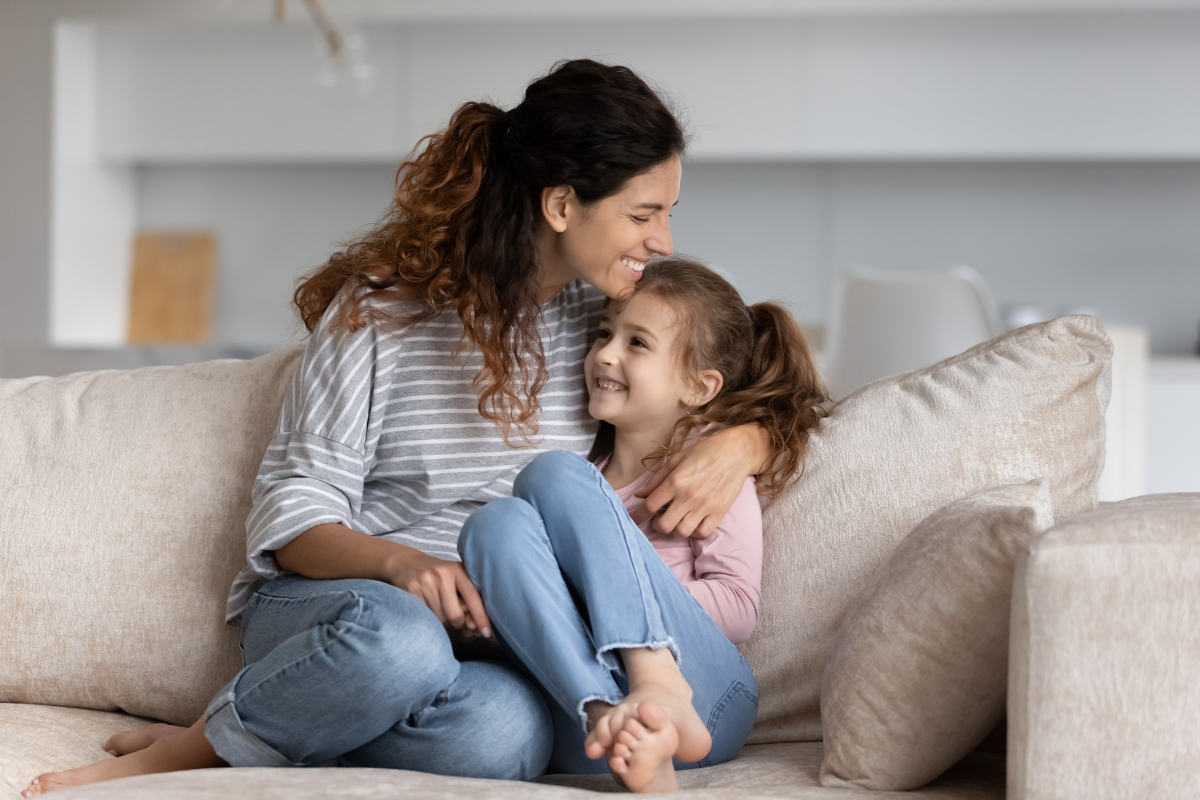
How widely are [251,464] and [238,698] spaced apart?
408 millimetres

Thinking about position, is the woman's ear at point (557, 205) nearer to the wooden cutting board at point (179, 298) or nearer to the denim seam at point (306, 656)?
the denim seam at point (306, 656)

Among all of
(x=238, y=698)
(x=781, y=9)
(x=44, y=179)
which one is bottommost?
(x=238, y=698)

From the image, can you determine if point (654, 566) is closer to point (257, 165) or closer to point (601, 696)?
point (601, 696)

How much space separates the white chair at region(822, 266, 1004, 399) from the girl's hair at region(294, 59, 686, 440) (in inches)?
72.0

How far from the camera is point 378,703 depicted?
1.02 metres

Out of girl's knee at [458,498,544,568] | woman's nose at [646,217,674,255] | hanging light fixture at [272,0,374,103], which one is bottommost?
girl's knee at [458,498,544,568]

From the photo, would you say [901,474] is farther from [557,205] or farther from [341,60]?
[341,60]

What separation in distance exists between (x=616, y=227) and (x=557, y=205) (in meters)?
0.08

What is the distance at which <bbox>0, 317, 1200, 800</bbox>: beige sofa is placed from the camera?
834 mm

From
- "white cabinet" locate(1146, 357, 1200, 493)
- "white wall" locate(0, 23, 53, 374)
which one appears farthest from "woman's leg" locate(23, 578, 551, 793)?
"white wall" locate(0, 23, 53, 374)

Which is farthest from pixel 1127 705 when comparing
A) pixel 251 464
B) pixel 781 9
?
pixel 781 9

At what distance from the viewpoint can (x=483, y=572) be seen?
1086 millimetres

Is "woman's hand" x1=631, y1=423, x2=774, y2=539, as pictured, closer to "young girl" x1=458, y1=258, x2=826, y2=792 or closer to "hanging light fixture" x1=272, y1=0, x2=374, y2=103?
"young girl" x1=458, y1=258, x2=826, y2=792

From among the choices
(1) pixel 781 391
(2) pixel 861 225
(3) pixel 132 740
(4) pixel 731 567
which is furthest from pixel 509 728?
(2) pixel 861 225
